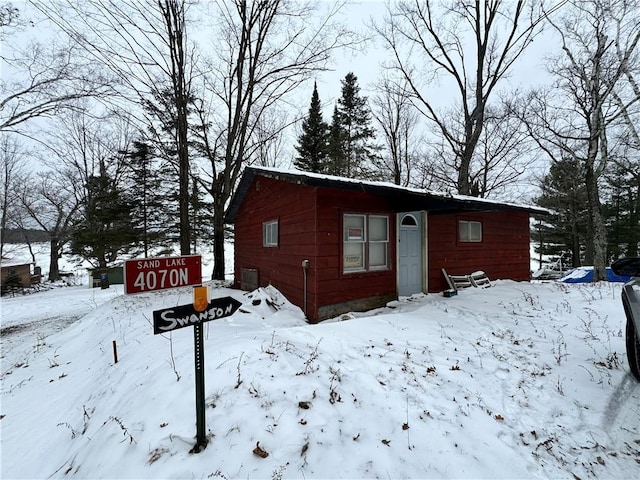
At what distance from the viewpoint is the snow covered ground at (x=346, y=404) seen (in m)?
2.20

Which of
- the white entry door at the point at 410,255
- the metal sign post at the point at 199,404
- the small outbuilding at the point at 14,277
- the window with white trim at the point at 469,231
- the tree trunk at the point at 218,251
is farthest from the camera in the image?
the small outbuilding at the point at 14,277

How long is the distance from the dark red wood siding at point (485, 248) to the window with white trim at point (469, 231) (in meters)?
0.13

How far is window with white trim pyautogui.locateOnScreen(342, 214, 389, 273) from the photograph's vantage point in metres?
6.98

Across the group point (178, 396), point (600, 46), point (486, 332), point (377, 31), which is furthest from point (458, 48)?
point (178, 396)

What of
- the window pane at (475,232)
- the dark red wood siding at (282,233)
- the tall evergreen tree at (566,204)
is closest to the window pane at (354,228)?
the dark red wood siding at (282,233)

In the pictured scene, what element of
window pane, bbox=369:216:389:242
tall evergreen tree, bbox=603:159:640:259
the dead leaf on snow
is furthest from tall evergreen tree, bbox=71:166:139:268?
tall evergreen tree, bbox=603:159:640:259

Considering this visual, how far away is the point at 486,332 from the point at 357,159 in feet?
55.3

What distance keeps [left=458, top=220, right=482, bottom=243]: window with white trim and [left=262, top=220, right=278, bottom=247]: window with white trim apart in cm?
610

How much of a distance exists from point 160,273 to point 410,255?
7.07 meters

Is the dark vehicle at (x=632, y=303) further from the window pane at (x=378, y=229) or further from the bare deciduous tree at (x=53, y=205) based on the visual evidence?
the bare deciduous tree at (x=53, y=205)

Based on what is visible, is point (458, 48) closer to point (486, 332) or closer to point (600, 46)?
point (600, 46)

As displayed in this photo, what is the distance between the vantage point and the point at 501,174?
71.3 feet

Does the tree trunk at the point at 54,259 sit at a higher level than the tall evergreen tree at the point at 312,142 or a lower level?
lower

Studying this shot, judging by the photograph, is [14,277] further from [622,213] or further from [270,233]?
[622,213]
